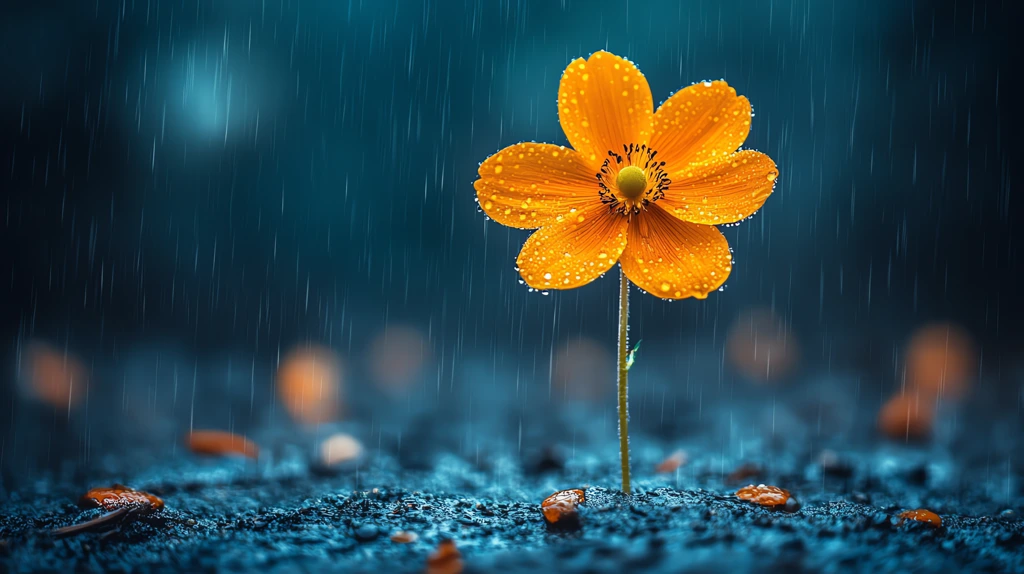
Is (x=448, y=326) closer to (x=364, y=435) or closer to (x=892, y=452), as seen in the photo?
(x=364, y=435)

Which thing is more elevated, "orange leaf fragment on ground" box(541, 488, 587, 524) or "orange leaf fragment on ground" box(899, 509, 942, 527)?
"orange leaf fragment on ground" box(899, 509, 942, 527)

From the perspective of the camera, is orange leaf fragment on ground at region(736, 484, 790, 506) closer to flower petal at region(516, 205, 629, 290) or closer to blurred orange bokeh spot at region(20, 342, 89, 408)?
flower petal at region(516, 205, 629, 290)

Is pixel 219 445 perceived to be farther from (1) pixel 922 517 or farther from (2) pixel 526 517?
(1) pixel 922 517

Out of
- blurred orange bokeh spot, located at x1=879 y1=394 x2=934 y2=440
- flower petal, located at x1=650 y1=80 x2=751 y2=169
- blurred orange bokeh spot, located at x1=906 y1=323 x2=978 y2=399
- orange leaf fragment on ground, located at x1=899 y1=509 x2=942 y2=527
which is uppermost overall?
flower petal, located at x1=650 y1=80 x2=751 y2=169

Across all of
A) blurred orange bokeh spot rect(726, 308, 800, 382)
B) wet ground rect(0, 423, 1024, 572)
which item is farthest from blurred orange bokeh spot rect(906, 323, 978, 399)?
wet ground rect(0, 423, 1024, 572)

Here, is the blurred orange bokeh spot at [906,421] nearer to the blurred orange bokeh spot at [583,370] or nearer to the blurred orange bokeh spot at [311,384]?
the blurred orange bokeh spot at [583,370]

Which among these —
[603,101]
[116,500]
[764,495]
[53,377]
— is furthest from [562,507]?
[53,377]

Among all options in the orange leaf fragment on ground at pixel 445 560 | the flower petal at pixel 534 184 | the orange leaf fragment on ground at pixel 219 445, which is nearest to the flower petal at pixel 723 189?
the flower petal at pixel 534 184
